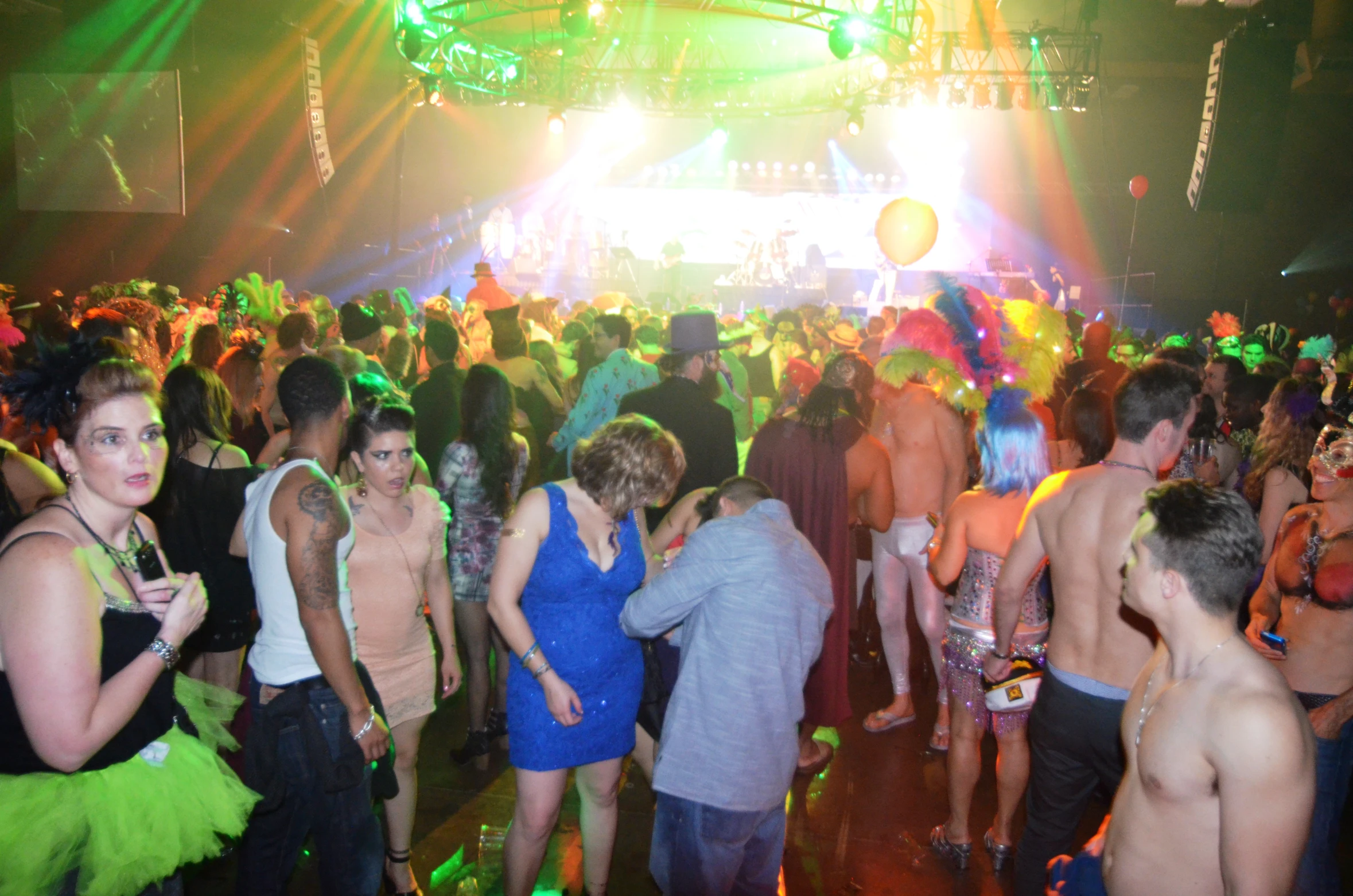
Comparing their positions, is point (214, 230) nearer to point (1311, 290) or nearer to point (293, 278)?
point (293, 278)

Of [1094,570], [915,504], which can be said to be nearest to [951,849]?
[1094,570]

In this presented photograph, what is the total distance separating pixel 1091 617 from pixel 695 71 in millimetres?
10104

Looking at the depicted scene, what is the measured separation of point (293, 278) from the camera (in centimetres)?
1278

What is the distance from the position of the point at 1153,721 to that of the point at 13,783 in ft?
7.49

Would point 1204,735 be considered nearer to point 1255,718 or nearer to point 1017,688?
point 1255,718

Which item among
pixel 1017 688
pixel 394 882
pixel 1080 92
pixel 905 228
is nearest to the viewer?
pixel 394 882

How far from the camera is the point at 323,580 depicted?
219 centimetres

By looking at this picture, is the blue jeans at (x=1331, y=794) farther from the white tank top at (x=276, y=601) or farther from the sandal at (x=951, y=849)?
the white tank top at (x=276, y=601)

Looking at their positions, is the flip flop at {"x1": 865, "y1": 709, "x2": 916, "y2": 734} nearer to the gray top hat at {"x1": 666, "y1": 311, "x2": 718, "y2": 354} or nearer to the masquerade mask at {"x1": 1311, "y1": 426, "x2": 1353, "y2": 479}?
the gray top hat at {"x1": 666, "y1": 311, "x2": 718, "y2": 354}

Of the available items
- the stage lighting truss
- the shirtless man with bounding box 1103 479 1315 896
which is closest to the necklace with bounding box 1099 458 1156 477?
the shirtless man with bounding box 1103 479 1315 896

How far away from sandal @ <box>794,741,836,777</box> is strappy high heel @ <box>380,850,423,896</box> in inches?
67.7

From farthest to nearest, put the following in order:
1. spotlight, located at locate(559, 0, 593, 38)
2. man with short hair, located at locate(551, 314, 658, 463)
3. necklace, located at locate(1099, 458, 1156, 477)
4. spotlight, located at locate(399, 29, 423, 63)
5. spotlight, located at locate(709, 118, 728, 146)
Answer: spotlight, located at locate(709, 118, 728, 146) → spotlight, located at locate(399, 29, 423, 63) → spotlight, located at locate(559, 0, 593, 38) → man with short hair, located at locate(551, 314, 658, 463) → necklace, located at locate(1099, 458, 1156, 477)

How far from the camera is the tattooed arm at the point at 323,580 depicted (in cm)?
218

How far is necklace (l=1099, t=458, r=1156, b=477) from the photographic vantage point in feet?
8.25
